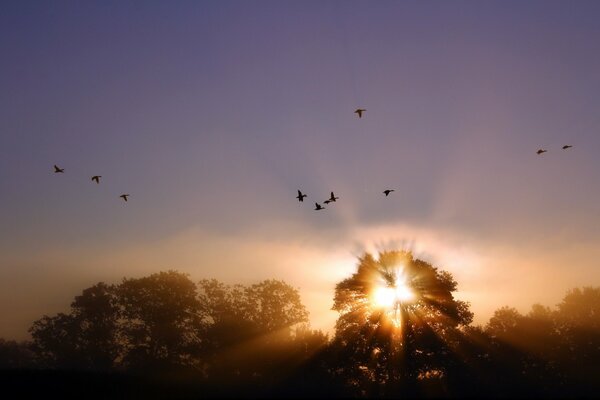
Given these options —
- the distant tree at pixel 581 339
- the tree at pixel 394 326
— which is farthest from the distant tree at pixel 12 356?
the distant tree at pixel 581 339

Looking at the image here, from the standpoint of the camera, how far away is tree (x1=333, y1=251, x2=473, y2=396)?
4403 centimetres

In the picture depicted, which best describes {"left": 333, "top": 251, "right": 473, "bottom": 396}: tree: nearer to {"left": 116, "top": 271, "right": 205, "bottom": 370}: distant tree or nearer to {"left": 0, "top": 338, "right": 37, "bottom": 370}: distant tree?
{"left": 116, "top": 271, "right": 205, "bottom": 370}: distant tree

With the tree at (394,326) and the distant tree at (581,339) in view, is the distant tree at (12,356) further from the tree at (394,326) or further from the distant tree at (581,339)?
the distant tree at (581,339)

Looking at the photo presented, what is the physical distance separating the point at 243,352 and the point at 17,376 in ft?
91.9

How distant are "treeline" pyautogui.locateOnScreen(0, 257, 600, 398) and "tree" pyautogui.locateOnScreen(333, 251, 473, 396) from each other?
0.46 feet

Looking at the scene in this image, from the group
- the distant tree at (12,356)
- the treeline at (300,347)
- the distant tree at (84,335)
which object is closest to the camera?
the treeline at (300,347)

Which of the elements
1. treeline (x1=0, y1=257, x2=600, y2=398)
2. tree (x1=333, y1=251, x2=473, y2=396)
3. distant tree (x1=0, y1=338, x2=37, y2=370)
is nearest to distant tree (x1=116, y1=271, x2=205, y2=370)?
treeline (x1=0, y1=257, x2=600, y2=398)

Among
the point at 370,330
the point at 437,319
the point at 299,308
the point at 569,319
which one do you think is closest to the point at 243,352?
the point at 299,308

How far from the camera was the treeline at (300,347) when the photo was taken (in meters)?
41.1

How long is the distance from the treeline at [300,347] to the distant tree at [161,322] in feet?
0.56

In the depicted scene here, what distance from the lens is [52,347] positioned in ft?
224

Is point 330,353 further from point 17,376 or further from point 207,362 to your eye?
point 17,376

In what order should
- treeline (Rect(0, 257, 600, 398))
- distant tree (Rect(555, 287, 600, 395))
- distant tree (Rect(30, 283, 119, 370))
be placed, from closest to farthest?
treeline (Rect(0, 257, 600, 398)) < distant tree (Rect(555, 287, 600, 395)) < distant tree (Rect(30, 283, 119, 370))

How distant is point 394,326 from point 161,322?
3812 cm
